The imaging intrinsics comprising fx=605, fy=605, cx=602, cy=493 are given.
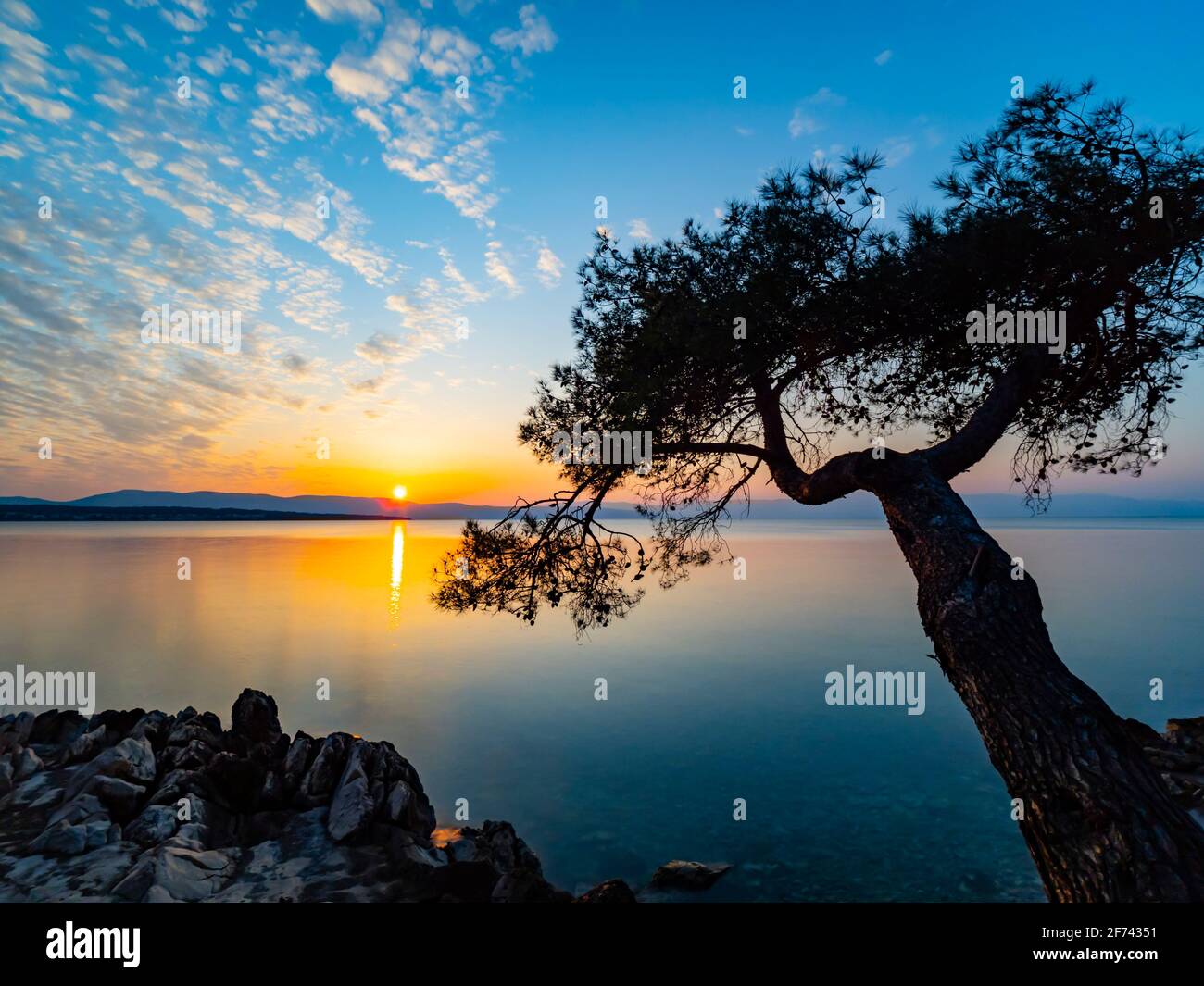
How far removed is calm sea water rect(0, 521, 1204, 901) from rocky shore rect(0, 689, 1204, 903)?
1.80 meters

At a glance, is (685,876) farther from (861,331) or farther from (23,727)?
(23,727)

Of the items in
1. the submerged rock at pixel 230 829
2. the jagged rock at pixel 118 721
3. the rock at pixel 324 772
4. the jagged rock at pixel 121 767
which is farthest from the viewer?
the jagged rock at pixel 118 721

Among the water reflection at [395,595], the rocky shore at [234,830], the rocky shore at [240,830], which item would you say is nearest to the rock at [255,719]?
the rocky shore at [240,830]

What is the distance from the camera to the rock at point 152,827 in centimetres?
634

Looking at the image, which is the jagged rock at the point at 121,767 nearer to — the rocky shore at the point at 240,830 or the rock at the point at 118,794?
the rocky shore at the point at 240,830

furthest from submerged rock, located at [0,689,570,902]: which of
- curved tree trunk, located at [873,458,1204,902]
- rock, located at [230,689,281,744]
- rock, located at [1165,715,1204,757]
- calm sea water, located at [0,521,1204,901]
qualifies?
rock, located at [1165,715,1204,757]

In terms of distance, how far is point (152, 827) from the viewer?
6.44 m

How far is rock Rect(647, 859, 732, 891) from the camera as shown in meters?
7.44

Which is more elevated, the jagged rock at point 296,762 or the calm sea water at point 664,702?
the jagged rock at point 296,762

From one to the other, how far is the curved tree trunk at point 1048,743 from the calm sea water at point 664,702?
5124 mm

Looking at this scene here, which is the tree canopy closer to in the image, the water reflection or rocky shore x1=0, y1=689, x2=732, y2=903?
rocky shore x1=0, y1=689, x2=732, y2=903

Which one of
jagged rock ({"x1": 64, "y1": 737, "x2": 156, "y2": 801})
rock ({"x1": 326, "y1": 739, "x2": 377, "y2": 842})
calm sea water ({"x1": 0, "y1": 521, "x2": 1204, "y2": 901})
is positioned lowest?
calm sea water ({"x1": 0, "y1": 521, "x2": 1204, "y2": 901})

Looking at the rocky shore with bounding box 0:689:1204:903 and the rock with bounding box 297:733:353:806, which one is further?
the rock with bounding box 297:733:353:806
